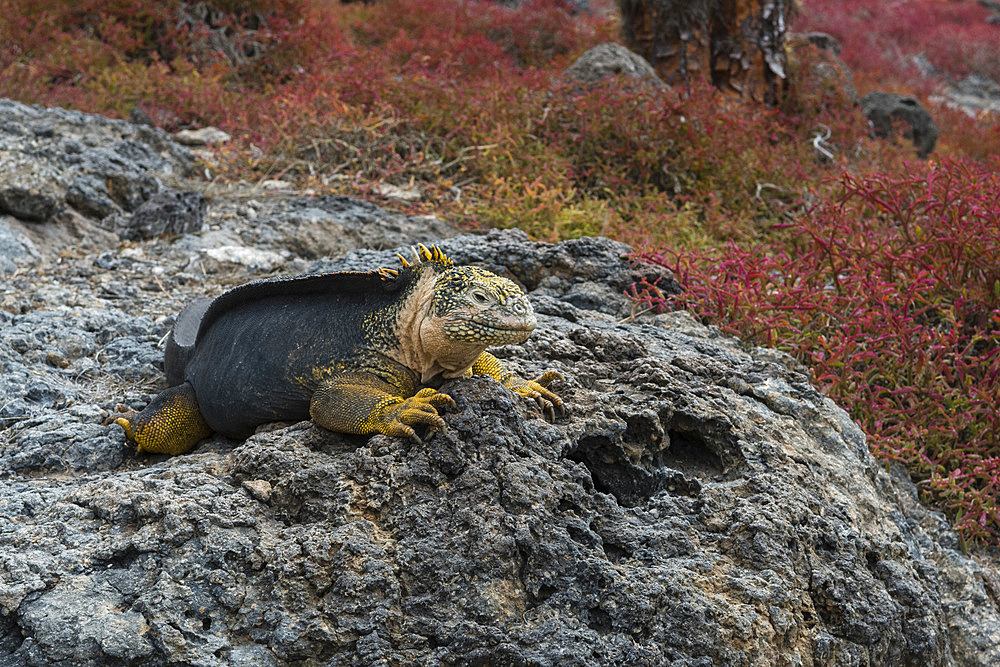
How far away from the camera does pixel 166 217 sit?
583 centimetres

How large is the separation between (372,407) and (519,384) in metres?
0.55

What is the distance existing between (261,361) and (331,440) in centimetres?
45

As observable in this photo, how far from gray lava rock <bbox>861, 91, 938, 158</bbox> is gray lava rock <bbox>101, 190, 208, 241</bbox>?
27.7 feet

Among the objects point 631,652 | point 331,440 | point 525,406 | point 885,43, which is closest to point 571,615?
point 631,652

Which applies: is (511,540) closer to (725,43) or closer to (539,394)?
(539,394)

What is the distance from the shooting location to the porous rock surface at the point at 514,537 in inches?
91.4

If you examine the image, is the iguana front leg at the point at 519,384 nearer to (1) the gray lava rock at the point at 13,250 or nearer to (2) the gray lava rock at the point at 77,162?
(1) the gray lava rock at the point at 13,250

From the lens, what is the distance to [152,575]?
92.8 inches

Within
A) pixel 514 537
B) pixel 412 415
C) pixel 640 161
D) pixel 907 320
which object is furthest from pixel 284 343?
pixel 640 161

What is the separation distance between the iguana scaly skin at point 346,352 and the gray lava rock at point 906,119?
925 centimetres

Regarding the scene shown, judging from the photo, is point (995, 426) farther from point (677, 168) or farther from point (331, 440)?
point (677, 168)

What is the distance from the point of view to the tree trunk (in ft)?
31.1

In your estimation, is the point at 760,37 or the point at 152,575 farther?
the point at 760,37

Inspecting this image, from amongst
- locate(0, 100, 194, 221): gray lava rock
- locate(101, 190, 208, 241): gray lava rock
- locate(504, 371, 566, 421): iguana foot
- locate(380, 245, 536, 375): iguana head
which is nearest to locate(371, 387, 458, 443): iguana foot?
locate(380, 245, 536, 375): iguana head
